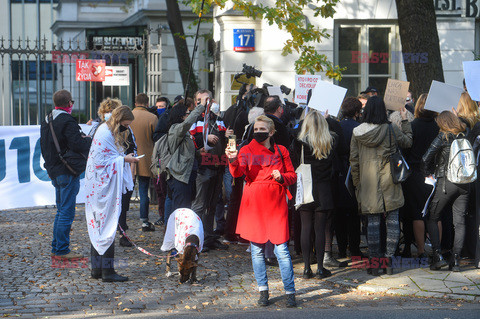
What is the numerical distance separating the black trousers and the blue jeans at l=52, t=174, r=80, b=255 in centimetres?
429

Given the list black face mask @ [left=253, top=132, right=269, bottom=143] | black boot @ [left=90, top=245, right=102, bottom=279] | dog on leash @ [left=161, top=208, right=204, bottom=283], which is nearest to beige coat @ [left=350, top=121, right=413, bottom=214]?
black face mask @ [left=253, top=132, right=269, bottom=143]

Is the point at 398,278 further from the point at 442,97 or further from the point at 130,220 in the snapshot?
the point at 130,220

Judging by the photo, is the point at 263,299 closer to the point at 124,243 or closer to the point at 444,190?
the point at 444,190

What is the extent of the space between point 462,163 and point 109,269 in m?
4.08

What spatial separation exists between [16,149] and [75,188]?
4.09 m

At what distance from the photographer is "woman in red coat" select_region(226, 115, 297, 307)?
727cm

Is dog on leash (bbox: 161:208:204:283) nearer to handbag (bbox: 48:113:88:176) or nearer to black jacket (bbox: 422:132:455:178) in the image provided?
handbag (bbox: 48:113:88:176)

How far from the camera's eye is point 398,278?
8305 millimetres

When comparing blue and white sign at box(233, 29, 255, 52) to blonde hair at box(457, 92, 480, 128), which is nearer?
blonde hair at box(457, 92, 480, 128)

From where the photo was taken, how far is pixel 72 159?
29.7ft

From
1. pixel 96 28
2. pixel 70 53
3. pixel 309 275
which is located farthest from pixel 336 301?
pixel 96 28

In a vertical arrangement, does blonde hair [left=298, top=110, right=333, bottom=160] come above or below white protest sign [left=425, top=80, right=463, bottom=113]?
below

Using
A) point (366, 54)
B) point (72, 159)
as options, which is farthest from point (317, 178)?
point (366, 54)

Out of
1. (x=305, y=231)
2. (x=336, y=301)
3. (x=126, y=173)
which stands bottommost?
(x=336, y=301)
